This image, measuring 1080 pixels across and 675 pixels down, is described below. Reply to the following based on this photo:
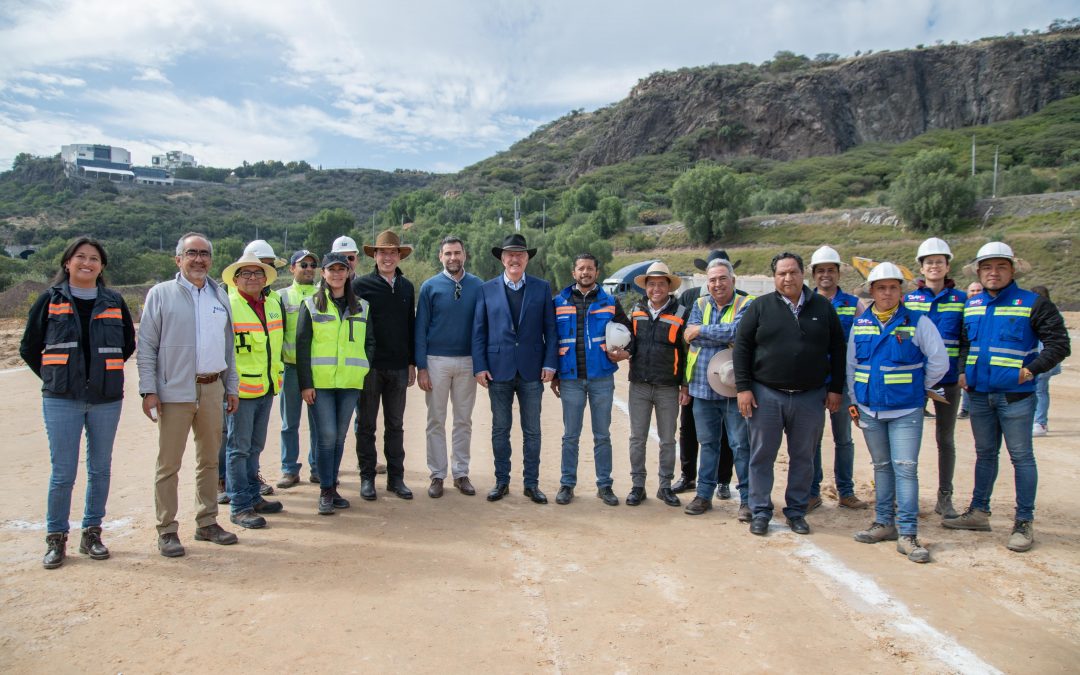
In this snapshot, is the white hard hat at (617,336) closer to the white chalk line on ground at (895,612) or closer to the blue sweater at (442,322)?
the blue sweater at (442,322)

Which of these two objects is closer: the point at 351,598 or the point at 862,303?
the point at 351,598

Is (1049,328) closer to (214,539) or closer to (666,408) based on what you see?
(666,408)

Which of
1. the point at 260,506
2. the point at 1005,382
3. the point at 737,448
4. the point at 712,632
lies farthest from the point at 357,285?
the point at 1005,382

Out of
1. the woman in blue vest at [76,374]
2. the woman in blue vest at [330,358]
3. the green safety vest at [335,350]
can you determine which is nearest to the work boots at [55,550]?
the woman in blue vest at [76,374]

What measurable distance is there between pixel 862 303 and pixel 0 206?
5221 inches

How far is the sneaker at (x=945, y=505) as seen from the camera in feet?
18.3

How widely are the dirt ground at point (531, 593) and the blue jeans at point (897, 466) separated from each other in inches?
11.4

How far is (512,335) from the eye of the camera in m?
6.16

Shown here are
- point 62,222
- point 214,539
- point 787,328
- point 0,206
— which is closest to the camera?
point 214,539

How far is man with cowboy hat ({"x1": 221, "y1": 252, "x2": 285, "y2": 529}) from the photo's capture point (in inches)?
212

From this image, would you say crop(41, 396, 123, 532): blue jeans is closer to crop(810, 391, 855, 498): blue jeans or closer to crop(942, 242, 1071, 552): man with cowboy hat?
crop(810, 391, 855, 498): blue jeans

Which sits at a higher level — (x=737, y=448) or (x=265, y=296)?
(x=265, y=296)

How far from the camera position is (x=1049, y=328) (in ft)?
16.9

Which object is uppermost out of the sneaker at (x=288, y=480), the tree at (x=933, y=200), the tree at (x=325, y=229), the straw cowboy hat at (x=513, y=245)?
the tree at (x=325, y=229)
